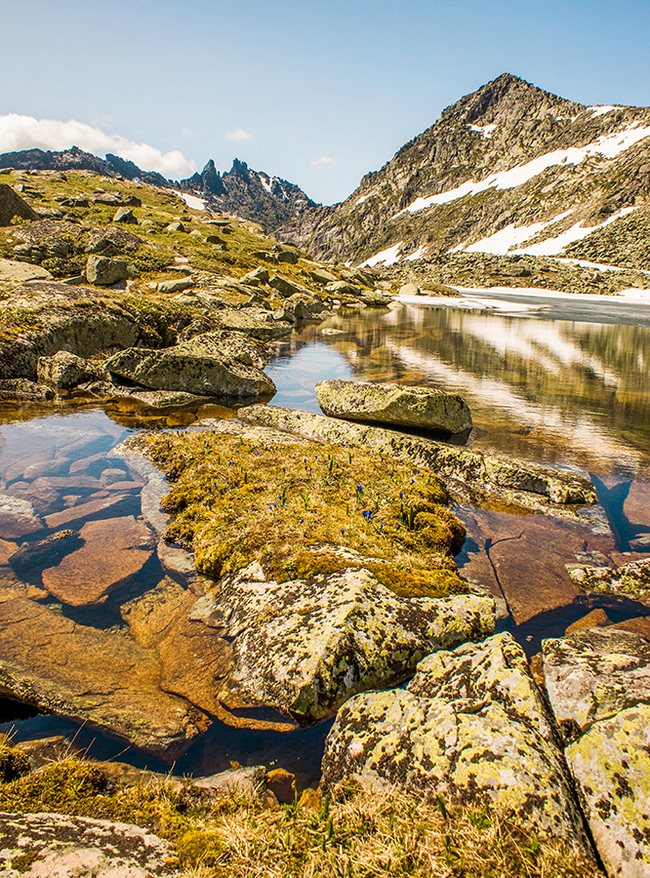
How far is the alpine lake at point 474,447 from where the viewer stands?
567cm

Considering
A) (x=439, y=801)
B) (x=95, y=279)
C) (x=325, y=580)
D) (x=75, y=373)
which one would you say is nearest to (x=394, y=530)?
(x=325, y=580)

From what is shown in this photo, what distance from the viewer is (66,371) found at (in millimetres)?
20859

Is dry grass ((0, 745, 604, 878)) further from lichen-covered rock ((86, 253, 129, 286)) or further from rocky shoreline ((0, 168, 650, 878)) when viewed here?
lichen-covered rock ((86, 253, 129, 286))

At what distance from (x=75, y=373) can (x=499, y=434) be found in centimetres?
1954

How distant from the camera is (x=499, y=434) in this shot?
56.2 ft

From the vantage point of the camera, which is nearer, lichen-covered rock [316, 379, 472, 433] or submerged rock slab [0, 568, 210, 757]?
submerged rock slab [0, 568, 210, 757]

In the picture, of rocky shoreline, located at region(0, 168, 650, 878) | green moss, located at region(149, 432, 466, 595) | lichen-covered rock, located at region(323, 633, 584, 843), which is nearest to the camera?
lichen-covered rock, located at region(323, 633, 584, 843)

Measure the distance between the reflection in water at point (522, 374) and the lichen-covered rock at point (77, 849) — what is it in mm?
14336

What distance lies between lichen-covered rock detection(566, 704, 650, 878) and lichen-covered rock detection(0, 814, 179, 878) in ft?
11.7

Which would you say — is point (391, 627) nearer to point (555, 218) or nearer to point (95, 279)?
point (95, 279)

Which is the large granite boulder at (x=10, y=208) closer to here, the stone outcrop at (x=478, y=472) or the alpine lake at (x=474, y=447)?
the alpine lake at (x=474, y=447)

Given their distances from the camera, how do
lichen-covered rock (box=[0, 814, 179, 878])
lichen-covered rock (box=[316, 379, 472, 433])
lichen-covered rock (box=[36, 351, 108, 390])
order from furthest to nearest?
lichen-covered rock (box=[36, 351, 108, 390]) → lichen-covered rock (box=[316, 379, 472, 433]) → lichen-covered rock (box=[0, 814, 179, 878])

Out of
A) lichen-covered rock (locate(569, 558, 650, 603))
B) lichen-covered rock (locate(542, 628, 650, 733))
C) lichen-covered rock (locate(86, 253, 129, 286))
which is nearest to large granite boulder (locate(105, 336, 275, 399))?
lichen-covered rock (locate(569, 558, 650, 603))

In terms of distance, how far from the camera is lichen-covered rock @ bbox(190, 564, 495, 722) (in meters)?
5.93
